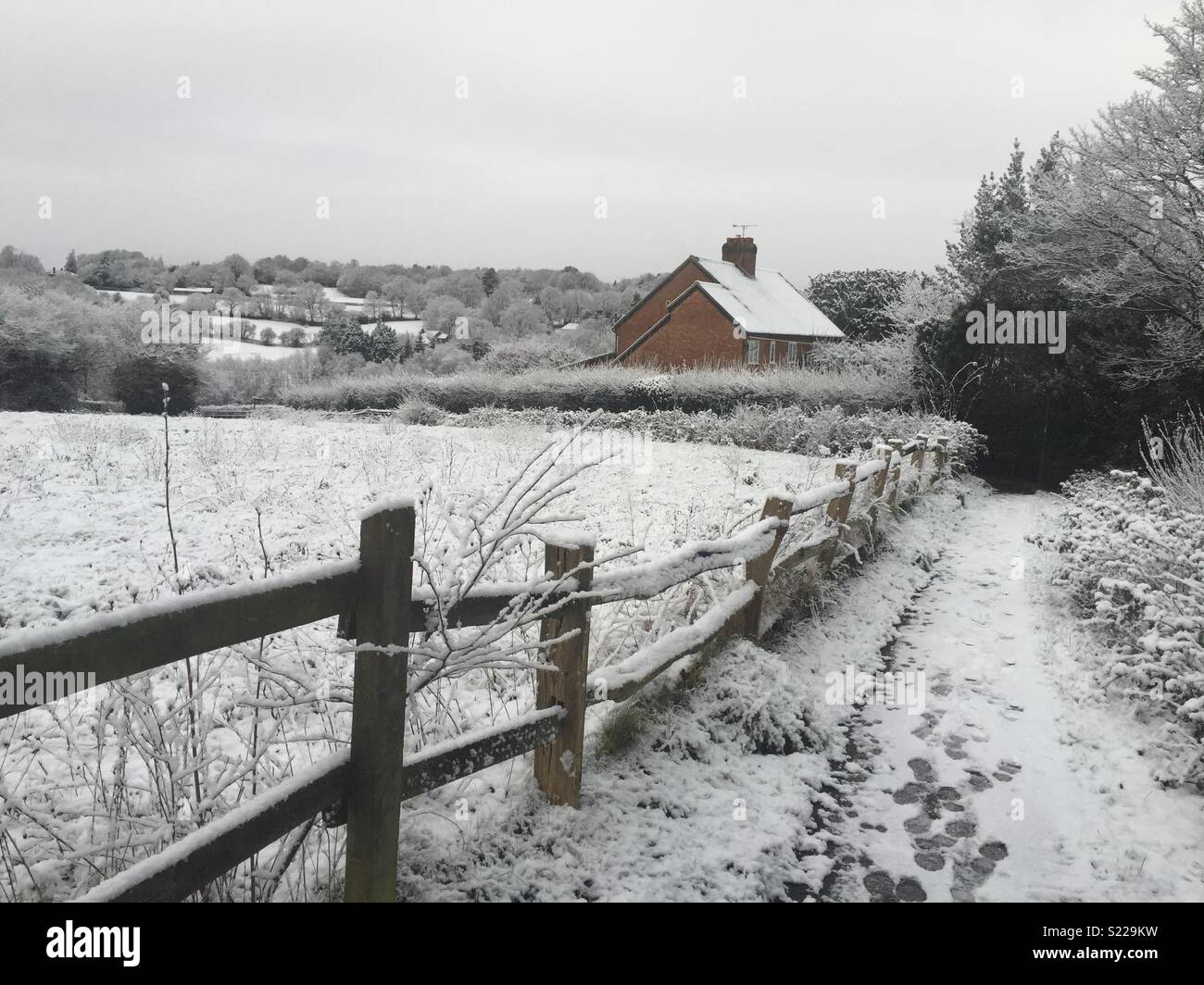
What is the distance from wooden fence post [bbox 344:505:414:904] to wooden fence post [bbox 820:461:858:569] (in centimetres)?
531

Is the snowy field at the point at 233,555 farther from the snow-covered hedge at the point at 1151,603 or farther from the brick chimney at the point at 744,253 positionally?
the brick chimney at the point at 744,253

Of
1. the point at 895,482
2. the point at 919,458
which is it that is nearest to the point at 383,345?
the point at 919,458

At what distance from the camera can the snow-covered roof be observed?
33.6 metres

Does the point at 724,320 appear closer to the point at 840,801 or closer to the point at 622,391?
the point at 622,391

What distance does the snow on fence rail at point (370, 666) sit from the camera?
5.92ft

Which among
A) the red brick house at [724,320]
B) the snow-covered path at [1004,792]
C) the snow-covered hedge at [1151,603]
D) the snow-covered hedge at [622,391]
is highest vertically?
the red brick house at [724,320]

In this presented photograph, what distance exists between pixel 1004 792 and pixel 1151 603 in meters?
1.95

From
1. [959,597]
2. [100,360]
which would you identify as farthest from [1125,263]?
[100,360]

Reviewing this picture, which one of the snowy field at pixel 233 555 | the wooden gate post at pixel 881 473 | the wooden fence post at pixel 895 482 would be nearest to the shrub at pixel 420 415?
the snowy field at pixel 233 555

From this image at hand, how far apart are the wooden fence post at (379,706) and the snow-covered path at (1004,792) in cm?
188

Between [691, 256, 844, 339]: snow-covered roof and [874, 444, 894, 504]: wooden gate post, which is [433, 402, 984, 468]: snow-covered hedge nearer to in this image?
[874, 444, 894, 504]: wooden gate post

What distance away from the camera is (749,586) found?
528 cm
